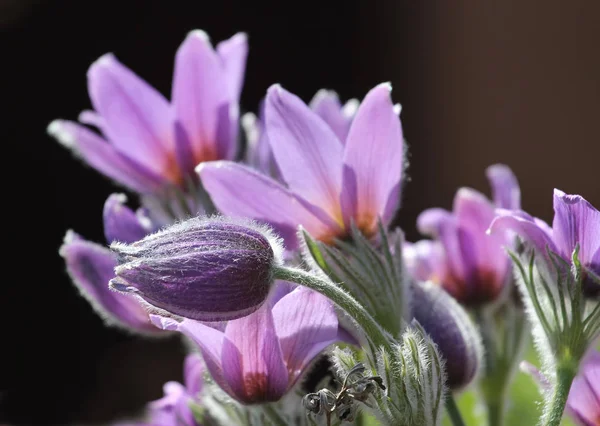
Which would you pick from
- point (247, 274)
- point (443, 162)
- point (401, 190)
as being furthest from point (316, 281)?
point (443, 162)

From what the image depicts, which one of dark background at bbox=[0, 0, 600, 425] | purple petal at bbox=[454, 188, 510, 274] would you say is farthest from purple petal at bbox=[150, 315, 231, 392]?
dark background at bbox=[0, 0, 600, 425]

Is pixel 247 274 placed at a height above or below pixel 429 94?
below

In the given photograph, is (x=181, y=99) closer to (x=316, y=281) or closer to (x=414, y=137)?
(x=316, y=281)

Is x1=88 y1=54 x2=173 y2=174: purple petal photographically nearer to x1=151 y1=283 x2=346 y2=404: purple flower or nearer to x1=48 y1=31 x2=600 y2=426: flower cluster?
x1=48 y1=31 x2=600 y2=426: flower cluster

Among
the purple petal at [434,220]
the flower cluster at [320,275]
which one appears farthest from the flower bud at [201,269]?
the purple petal at [434,220]

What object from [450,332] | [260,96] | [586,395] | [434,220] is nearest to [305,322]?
[450,332]

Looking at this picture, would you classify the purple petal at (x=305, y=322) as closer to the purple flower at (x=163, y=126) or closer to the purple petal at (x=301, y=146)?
the purple petal at (x=301, y=146)

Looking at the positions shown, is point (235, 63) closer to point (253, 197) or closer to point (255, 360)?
point (253, 197)
